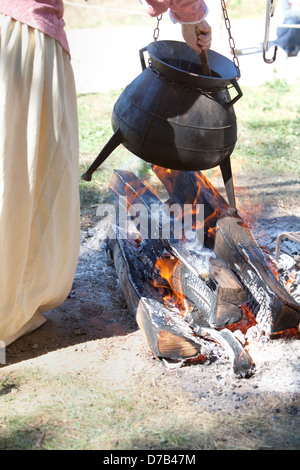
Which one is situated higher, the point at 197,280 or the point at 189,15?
the point at 189,15

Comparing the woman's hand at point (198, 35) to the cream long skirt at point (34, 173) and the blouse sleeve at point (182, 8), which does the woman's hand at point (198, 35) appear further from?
the cream long skirt at point (34, 173)

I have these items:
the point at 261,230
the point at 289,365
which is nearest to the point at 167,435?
the point at 289,365

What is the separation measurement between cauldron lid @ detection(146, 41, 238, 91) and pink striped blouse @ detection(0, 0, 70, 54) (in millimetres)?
577

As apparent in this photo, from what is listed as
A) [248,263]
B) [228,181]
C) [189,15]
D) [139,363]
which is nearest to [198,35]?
[189,15]

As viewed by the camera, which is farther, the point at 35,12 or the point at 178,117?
the point at 178,117

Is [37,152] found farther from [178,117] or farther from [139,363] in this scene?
[139,363]

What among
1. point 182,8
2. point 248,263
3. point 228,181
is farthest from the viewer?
point 228,181

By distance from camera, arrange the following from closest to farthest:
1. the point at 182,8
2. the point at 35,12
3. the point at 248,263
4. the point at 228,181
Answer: the point at 35,12
the point at 182,8
the point at 248,263
the point at 228,181

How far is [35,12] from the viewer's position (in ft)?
8.71

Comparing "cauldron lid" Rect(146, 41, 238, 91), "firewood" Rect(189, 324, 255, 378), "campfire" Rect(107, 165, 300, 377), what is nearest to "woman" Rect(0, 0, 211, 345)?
"cauldron lid" Rect(146, 41, 238, 91)

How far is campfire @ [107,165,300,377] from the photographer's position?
292 cm

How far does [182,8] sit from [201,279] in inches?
56.2

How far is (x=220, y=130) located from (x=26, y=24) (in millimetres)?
1146
